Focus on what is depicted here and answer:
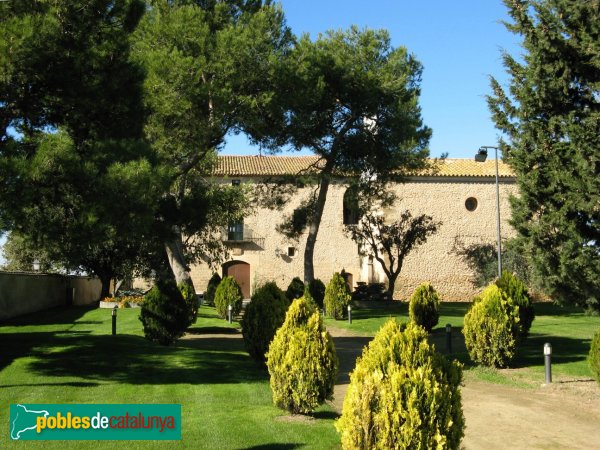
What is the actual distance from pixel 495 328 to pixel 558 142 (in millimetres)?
4248

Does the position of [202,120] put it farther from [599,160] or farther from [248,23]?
[599,160]

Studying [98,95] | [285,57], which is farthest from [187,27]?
[98,95]

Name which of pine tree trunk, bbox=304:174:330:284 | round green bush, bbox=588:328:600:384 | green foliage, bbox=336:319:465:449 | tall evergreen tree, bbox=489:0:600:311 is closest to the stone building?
pine tree trunk, bbox=304:174:330:284

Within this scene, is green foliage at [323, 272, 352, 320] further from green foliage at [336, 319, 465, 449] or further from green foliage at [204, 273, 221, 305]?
green foliage at [336, 319, 465, 449]

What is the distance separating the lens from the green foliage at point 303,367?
8062 millimetres

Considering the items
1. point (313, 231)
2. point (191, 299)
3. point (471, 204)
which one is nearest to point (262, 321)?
point (191, 299)

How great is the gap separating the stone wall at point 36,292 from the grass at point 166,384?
5985 mm

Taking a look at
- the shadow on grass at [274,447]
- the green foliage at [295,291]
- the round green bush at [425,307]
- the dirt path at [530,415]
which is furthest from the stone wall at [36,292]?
the shadow on grass at [274,447]

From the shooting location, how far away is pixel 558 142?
33.3 feet

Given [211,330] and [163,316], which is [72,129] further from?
[211,330]

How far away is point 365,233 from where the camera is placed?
31203mm

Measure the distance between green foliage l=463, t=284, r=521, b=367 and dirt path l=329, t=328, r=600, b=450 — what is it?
37.9 inches

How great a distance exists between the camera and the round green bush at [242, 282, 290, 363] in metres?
12.0

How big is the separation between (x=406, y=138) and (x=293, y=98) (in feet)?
21.2
